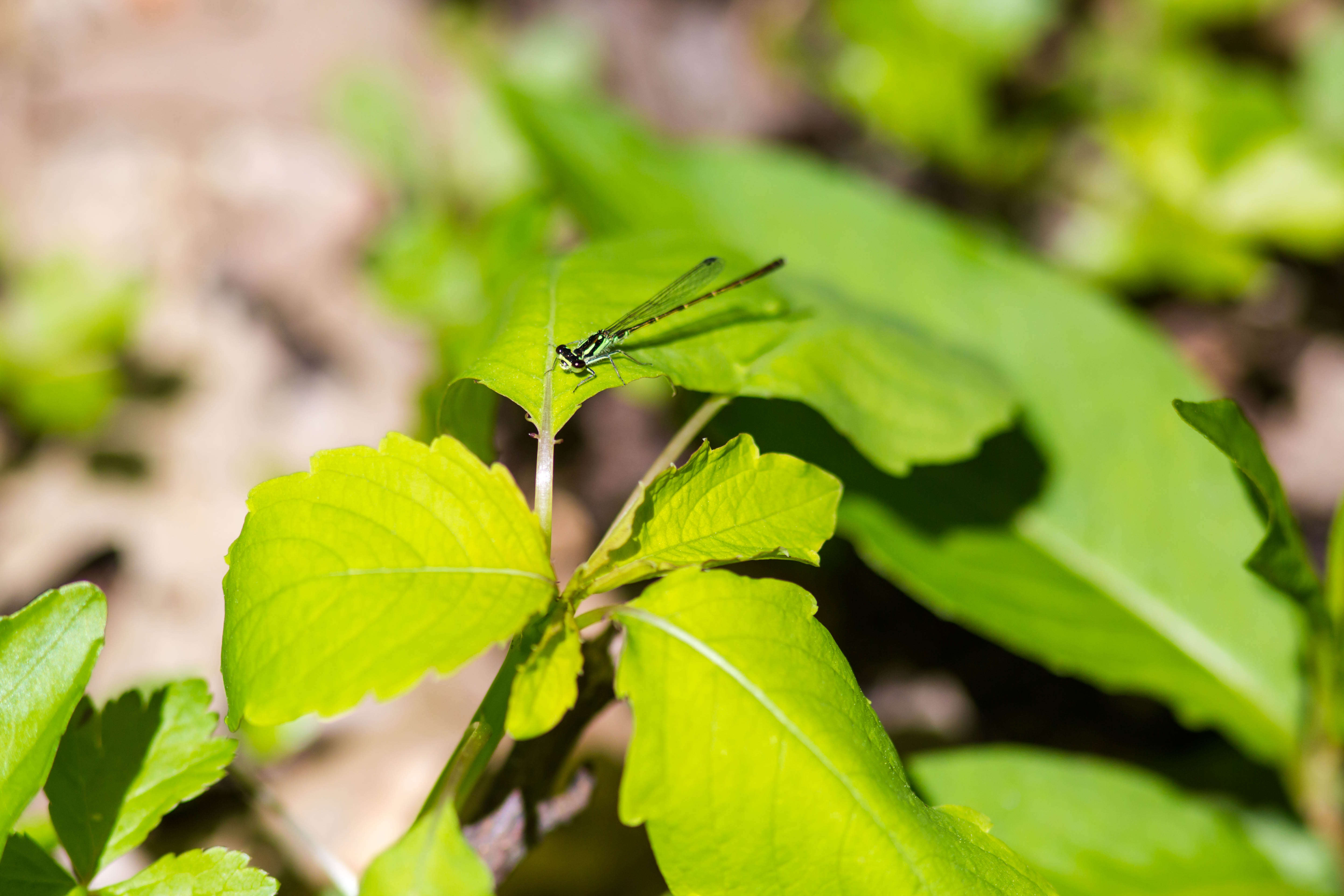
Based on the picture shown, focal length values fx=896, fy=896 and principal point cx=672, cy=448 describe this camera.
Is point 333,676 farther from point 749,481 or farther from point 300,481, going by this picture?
point 749,481

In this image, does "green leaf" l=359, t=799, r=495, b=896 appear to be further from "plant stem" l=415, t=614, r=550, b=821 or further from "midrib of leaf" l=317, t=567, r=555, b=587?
"midrib of leaf" l=317, t=567, r=555, b=587

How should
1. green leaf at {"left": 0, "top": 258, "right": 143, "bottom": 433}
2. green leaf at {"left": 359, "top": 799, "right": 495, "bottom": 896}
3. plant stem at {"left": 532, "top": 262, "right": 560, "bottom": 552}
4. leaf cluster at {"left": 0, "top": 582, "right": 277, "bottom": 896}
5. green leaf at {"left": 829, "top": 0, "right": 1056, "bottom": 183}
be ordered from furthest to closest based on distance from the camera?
1. green leaf at {"left": 829, "top": 0, "right": 1056, "bottom": 183}
2. green leaf at {"left": 0, "top": 258, "right": 143, "bottom": 433}
3. plant stem at {"left": 532, "top": 262, "right": 560, "bottom": 552}
4. leaf cluster at {"left": 0, "top": 582, "right": 277, "bottom": 896}
5. green leaf at {"left": 359, "top": 799, "right": 495, "bottom": 896}

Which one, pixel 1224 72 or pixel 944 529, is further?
pixel 1224 72

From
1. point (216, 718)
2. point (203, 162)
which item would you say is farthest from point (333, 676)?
point (203, 162)

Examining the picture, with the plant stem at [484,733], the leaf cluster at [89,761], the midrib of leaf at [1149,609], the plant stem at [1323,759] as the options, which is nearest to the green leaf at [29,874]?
the leaf cluster at [89,761]

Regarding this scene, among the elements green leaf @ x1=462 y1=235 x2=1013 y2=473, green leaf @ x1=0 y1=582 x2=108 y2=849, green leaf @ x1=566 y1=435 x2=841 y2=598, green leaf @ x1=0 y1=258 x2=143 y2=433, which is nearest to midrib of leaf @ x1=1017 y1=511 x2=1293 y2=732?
green leaf @ x1=462 y1=235 x2=1013 y2=473

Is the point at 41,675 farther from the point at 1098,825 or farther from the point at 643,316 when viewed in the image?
the point at 1098,825

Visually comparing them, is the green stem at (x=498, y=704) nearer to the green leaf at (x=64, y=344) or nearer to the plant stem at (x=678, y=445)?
the plant stem at (x=678, y=445)
